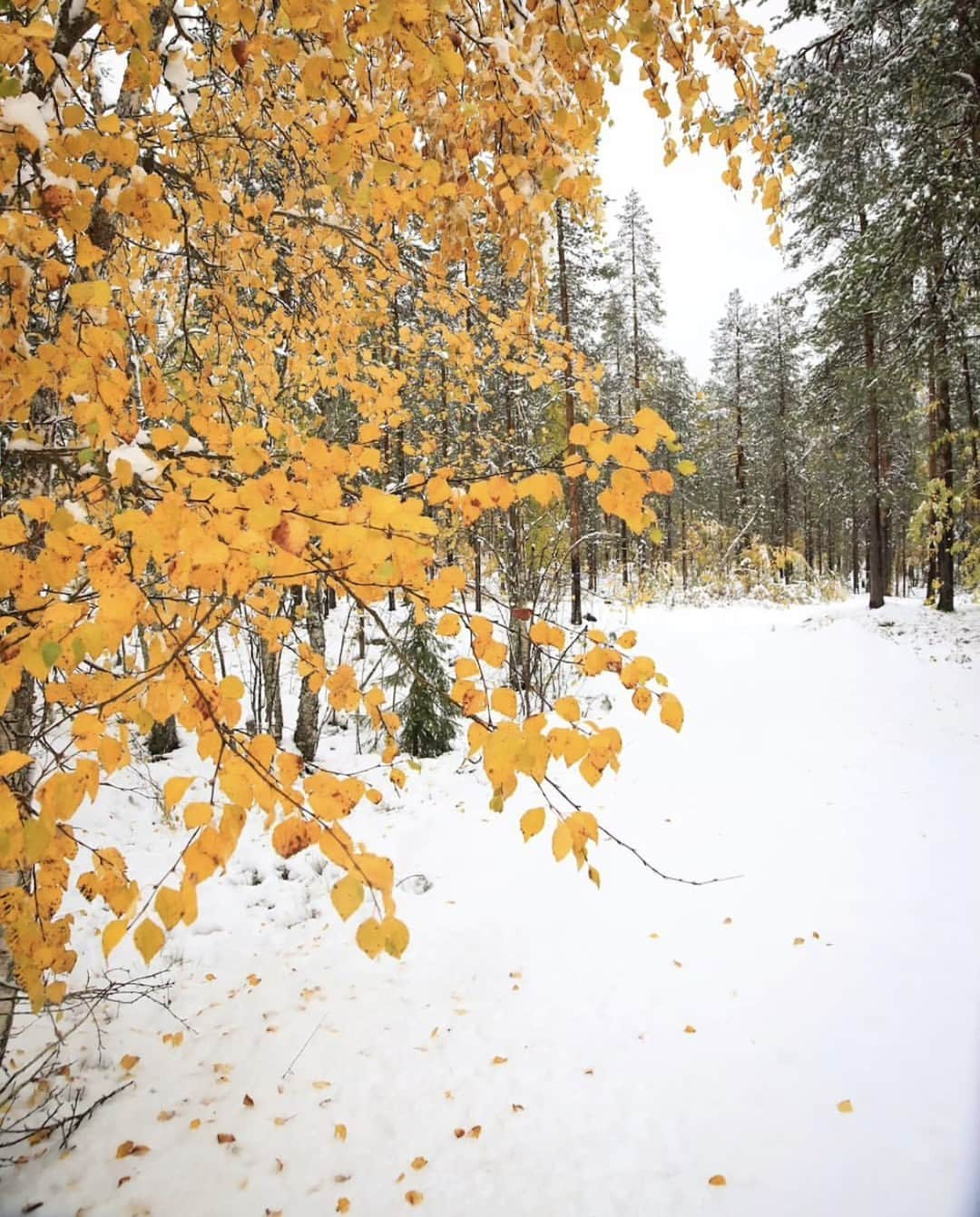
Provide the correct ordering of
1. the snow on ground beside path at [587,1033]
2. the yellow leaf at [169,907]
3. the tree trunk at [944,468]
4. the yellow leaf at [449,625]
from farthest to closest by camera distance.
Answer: the tree trunk at [944,468] < the snow on ground beside path at [587,1033] < the yellow leaf at [449,625] < the yellow leaf at [169,907]

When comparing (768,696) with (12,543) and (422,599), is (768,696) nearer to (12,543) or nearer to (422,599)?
(422,599)

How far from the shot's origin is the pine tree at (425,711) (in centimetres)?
632

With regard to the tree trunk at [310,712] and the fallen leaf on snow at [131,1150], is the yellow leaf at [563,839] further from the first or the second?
the tree trunk at [310,712]

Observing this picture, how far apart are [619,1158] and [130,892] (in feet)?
6.83

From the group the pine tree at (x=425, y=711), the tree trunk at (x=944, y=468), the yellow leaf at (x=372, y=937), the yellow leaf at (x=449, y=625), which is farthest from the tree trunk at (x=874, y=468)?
the yellow leaf at (x=372, y=937)

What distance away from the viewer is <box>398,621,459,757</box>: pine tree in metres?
6.32

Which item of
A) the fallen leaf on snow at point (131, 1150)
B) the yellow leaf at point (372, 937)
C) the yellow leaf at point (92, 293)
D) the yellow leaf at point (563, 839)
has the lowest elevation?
the fallen leaf on snow at point (131, 1150)

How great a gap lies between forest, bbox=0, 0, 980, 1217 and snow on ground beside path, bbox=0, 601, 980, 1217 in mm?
19

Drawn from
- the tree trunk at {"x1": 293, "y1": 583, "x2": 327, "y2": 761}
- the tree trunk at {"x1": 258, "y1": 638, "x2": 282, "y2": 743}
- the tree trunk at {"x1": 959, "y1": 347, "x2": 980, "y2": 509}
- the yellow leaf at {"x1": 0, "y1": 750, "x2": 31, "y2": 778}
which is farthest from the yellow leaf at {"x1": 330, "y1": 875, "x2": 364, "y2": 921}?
the tree trunk at {"x1": 959, "y1": 347, "x2": 980, "y2": 509}

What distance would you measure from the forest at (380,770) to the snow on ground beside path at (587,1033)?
0.7 inches

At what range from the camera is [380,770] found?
6223 mm

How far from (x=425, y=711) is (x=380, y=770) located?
2.39ft

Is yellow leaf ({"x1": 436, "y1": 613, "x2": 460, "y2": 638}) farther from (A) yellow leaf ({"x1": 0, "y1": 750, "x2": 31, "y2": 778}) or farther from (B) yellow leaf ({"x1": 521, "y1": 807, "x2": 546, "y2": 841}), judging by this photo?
(A) yellow leaf ({"x1": 0, "y1": 750, "x2": 31, "y2": 778})

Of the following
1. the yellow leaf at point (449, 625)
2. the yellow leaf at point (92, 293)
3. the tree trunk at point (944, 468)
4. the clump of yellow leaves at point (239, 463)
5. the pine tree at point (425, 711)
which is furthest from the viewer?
the tree trunk at point (944, 468)
